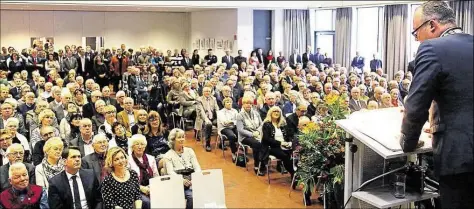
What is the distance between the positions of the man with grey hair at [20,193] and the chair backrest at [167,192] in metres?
1.34

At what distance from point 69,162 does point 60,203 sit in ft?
1.19

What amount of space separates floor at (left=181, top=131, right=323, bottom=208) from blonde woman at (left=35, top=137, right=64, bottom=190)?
7.00ft

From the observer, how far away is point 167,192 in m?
3.95

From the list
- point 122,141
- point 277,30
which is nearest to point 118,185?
point 122,141

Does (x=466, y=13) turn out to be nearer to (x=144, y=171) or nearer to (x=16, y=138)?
(x=144, y=171)

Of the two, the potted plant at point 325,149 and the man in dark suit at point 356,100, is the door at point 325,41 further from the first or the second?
the potted plant at point 325,149

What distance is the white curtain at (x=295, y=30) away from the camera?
61.8 feet

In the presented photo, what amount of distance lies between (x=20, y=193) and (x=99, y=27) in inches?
675

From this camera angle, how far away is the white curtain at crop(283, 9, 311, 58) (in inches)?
742

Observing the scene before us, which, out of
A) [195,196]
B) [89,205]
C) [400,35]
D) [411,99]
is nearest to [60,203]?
[89,205]

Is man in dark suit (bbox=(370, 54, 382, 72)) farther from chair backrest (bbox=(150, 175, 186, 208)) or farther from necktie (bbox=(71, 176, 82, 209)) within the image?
chair backrest (bbox=(150, 175, 186, 208))

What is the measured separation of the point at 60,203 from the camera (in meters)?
4.64

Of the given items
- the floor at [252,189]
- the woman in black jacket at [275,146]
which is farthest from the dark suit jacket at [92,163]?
the woman in black jacket at [275,146]

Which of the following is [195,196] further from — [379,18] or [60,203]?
[379,18]
